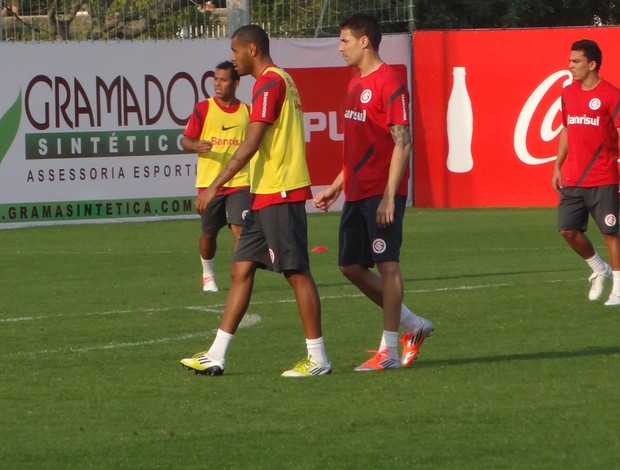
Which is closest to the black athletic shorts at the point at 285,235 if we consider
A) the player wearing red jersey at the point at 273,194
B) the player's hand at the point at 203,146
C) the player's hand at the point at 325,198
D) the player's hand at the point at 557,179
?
the player wearing red jersey at the point at 273,194

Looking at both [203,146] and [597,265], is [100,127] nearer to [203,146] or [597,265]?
[203,146]

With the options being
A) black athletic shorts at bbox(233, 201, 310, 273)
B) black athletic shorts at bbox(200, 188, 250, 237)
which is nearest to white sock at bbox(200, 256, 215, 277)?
black athletic shorts at bbox(200, 188, 250, 237)

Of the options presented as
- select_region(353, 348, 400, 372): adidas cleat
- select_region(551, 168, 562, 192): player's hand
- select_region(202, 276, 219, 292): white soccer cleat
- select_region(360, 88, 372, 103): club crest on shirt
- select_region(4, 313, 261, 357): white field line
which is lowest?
select_region(202, 276, 219, 292): white soccer cleat

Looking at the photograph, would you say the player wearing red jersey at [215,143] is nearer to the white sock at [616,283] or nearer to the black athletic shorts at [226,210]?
the black athletic shorts at [226,210]

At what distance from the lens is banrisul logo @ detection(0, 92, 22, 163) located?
21.3 metres

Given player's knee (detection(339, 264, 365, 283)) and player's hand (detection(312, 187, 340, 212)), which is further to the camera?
player's knee (detection(339, 264, 365, 283))

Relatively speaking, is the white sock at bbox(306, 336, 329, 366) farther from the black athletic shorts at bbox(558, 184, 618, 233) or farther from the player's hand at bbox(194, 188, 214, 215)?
the black athletic shorts at bbox(558, 184, 618, 233)

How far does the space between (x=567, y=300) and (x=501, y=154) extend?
11.4 meters

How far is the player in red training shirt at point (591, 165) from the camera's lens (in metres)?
12.7

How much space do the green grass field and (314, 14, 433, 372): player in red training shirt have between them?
397mm

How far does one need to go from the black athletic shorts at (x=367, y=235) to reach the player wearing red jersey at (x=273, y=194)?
45cm

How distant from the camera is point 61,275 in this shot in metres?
15.9

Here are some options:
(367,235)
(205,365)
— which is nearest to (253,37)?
(367,235)

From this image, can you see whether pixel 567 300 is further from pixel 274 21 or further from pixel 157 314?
pixel 274 21
